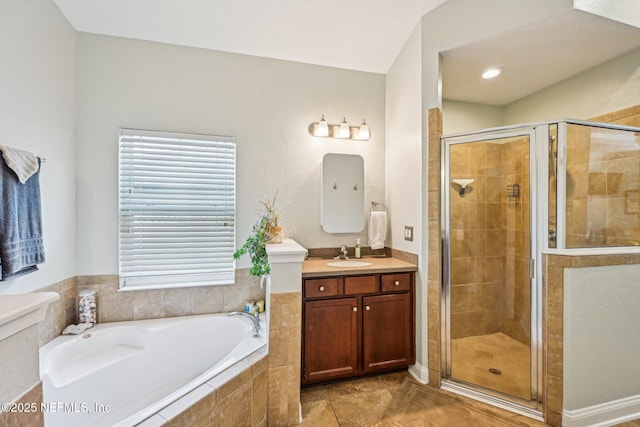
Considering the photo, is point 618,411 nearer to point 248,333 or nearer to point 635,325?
point 635,325

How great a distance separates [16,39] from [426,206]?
2.97 m

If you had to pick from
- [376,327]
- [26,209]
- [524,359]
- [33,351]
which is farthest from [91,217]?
[524,359]

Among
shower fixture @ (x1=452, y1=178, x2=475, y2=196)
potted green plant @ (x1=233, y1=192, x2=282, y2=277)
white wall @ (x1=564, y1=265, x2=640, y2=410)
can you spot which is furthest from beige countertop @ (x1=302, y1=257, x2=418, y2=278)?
white wall @ (x1=564, y1=265, x2=640, y2=410)

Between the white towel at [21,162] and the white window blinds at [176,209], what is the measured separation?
625 mm

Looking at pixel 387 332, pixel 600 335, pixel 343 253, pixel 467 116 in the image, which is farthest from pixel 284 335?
pixel 467 116

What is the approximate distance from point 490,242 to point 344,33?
7.58 feet

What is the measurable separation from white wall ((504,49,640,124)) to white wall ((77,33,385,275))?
5.39 ft

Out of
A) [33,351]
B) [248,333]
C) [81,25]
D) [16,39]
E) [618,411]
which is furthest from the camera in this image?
[81,25]

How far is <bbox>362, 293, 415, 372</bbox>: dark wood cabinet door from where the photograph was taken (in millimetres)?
2170

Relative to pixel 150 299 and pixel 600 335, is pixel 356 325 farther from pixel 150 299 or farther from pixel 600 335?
pixel 150 299

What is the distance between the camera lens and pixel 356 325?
84.4 inches

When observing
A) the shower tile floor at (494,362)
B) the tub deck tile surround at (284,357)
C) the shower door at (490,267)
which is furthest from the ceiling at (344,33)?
the shower tile floor at (494,362)

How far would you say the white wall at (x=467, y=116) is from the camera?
2.99m

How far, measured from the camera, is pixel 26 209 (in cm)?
163
